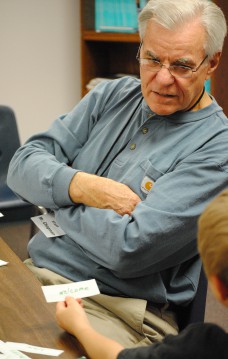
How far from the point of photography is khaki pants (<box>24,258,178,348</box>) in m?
1.71

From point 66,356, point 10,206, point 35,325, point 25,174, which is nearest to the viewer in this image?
point 66,356

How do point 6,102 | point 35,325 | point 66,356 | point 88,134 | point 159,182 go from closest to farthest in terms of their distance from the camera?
point 66,356, point 35,325, point 159,182, point 88,134, point 6,102

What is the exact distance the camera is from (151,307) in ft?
6.06

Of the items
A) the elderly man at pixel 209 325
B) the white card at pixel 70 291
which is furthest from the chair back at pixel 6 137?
the elderly man at pixel 209 325

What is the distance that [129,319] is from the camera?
1738 millimetres

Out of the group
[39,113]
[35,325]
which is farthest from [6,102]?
[35,325]

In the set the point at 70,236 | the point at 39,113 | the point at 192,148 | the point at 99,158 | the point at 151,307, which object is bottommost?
the point at 39,113

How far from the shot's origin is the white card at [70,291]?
4.88ft

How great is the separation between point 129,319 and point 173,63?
0.79m

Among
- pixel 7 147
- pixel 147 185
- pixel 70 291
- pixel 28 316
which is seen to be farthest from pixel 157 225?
pixel 7 147

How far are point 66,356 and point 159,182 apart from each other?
640 mm

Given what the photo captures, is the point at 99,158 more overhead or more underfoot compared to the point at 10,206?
more overhead

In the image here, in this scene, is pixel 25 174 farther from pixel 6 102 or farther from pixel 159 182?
pixel 6 102

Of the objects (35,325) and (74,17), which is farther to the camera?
(74,17)
